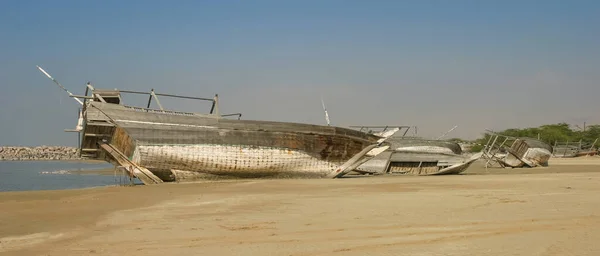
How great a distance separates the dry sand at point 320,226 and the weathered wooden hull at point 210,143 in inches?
265

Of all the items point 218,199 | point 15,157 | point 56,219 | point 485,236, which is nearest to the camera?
point 485,236

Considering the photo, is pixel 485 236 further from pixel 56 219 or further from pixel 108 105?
pixel 108 105

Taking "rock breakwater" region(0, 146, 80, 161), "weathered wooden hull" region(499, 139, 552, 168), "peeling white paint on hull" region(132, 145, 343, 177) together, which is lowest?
"rock breakwater" region(0, 146, 80, 161)

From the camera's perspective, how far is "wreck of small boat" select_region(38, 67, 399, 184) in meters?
17.0

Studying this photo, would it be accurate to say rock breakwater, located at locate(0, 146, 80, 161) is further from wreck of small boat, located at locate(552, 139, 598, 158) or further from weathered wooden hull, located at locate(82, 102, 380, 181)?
weathered wooden hull, located at locate(82, 102, 380, 181)

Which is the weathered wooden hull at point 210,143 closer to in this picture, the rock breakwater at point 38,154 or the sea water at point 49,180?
the sea water at point 49,180

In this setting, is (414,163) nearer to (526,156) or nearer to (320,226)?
(526,156)

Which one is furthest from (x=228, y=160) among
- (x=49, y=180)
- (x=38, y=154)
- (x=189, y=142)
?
(x=38, y=154)

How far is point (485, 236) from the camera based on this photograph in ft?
17.9

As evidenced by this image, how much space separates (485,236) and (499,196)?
4.70 m

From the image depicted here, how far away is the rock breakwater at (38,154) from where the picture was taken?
301 ft

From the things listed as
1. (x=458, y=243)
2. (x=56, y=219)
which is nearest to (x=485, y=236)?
(x=458, y=243)

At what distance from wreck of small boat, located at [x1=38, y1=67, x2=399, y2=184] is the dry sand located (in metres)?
6.72

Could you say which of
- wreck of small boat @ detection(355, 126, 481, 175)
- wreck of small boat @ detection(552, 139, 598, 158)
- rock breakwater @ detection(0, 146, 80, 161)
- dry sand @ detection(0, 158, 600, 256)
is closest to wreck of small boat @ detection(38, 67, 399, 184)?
wreck of small boat @ detection(355, 126, 481, 175)
